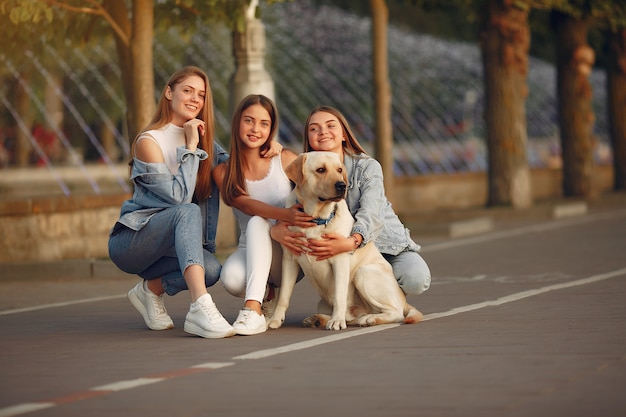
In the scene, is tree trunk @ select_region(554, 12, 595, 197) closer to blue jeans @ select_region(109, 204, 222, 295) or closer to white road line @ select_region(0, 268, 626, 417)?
white road line @ select_region(0, 268, 626, 417)

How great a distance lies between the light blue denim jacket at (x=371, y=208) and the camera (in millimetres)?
9273

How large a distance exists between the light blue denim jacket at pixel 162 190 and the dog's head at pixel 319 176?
2.30 feet

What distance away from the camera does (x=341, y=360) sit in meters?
7.73

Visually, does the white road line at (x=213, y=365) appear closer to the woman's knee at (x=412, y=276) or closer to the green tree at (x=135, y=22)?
the woman's knee at (x=412, y=276)

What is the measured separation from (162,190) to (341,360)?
2.14 m

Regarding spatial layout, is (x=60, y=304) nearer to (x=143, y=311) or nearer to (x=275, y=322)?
(x=143, y=311)

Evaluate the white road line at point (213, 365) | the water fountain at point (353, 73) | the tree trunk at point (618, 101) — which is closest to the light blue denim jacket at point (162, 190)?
the white road line at point (213, 365)

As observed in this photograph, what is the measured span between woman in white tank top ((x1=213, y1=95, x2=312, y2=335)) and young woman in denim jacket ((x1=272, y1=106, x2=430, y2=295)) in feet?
0.50

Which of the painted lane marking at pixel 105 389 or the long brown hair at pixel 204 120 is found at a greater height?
the long brown hair at pixel 204 120

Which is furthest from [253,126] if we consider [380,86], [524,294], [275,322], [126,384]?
[380,86]

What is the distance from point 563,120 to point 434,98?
42.8 ft

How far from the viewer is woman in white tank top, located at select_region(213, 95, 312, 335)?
9.18 m

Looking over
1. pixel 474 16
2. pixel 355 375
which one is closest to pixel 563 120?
pixel 474 16

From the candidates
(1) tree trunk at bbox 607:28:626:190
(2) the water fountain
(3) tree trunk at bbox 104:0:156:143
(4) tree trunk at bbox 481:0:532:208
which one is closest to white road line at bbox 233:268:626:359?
(3) tree trunk at bbox 104:0:156:143
